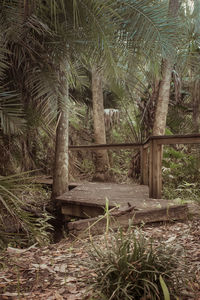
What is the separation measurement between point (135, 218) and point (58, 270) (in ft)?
4.32

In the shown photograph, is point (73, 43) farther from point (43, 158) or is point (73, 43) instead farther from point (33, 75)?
Result: point (43, 158)

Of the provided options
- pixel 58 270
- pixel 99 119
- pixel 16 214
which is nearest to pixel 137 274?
pixel 58 270

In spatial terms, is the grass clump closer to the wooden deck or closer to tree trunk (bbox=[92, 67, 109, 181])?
the wooden deck

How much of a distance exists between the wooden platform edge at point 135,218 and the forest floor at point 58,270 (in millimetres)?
185

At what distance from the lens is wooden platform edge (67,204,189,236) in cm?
299

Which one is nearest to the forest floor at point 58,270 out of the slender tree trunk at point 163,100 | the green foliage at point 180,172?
the green foliage at point 180,172

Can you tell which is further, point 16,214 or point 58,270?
point 16,214

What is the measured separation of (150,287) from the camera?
1.53 metres

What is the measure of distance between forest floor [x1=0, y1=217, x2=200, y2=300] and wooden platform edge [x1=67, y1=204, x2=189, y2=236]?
0.19 meters

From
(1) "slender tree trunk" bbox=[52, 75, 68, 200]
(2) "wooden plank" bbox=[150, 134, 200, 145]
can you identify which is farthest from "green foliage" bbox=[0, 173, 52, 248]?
(2) "wooden plank" bbox=[150, 134, 200, 145]

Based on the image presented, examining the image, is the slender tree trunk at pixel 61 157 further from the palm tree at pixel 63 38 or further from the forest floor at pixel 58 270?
the forest floor at pixel 58 270

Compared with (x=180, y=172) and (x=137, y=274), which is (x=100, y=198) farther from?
(x=137, y=274)

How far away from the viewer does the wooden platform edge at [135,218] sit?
2994 millimetres

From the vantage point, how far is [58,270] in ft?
6.63
